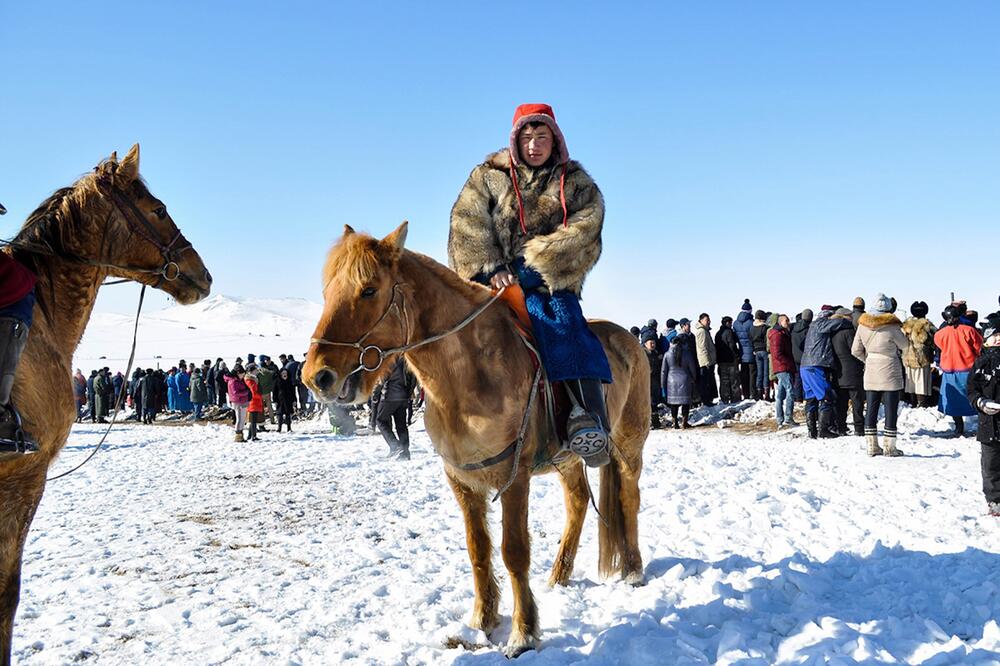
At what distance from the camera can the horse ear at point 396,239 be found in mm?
4277

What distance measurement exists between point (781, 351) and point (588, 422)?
1166 centimetres

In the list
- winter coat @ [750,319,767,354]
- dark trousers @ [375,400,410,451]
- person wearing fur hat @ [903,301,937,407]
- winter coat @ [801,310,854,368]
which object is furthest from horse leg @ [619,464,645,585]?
winter coat @ [750,319,767,354]

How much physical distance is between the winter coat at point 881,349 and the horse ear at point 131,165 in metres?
10.9

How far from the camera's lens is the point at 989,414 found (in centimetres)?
739

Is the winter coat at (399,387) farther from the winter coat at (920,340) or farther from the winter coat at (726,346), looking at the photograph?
the winter coat at (920,340)

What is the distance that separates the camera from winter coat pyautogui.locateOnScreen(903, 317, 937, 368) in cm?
1415

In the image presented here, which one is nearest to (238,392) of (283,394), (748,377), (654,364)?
(283,394)

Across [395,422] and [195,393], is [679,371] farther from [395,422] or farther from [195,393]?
[195,393]

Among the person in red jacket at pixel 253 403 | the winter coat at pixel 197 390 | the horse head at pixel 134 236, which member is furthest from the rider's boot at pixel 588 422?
the winter coat at pixel 197 390

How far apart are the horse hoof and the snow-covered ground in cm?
9

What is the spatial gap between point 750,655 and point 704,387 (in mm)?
14781

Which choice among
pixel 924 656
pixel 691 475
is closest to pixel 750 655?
pixel 924 656

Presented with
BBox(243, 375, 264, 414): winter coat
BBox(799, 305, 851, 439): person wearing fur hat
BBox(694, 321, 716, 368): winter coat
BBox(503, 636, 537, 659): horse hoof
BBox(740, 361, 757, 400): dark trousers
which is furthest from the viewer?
BBox(243, 375, 264, 414): winter coat

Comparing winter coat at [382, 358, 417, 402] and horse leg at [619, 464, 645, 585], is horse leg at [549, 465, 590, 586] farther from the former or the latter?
winter coat at [382, 358, 417, 402]
